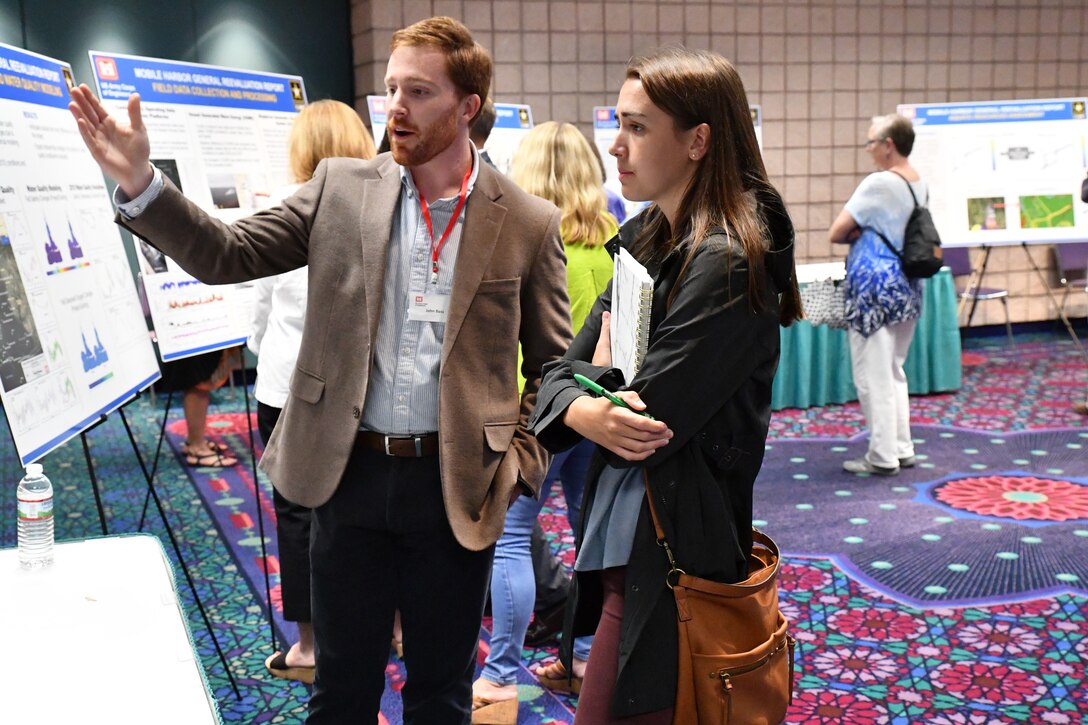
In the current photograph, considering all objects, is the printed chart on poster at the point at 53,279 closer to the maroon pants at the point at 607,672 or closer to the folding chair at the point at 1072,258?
the maroon pants at the point at 607,672

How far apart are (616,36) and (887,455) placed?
403cm

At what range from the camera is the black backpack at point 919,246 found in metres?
4.67

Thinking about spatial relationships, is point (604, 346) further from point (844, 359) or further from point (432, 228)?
point (844, 359)

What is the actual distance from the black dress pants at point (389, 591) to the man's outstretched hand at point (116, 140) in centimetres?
58

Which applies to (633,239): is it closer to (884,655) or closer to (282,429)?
(282,429)

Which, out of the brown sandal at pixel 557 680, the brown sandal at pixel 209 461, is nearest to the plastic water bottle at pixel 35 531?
the brown sandal at pixel 557 680

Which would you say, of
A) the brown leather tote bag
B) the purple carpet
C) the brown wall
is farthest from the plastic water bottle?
the brown wall

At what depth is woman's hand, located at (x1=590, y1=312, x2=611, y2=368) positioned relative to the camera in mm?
1689

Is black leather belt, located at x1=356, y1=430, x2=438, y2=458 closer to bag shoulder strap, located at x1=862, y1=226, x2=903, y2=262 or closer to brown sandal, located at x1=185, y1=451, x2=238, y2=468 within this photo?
bag shoulder strap, located at x1=862, y1=226, x2=903, y2=262

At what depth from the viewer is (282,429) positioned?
75.2 inches

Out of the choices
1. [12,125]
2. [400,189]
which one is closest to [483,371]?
[400,189]

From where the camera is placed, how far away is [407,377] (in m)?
1.85

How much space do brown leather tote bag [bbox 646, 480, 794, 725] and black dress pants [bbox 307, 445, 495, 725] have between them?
1.62 ft

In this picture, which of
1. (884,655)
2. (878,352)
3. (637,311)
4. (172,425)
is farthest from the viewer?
(172,425)
